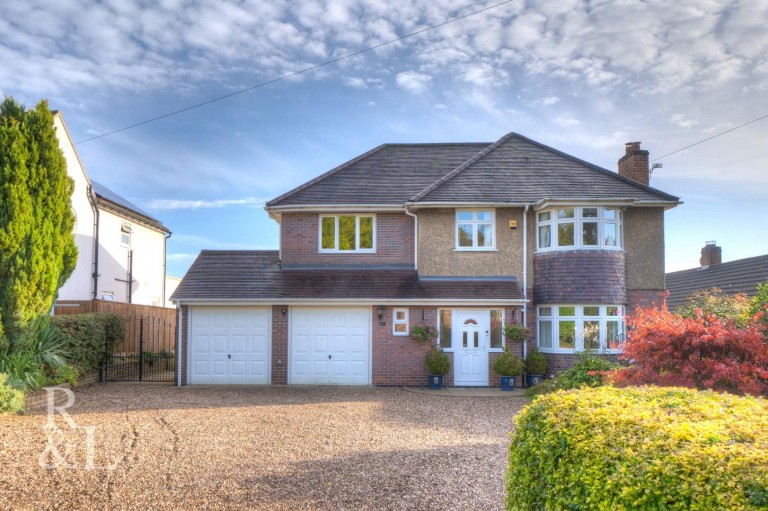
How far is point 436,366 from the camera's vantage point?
14328mm

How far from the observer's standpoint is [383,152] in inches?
753

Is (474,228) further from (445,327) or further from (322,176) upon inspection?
(322,176)

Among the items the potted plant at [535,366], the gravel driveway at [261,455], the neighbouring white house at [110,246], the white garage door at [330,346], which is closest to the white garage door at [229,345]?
the white garage door at [330,346]

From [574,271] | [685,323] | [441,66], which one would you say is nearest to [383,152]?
[441,66]

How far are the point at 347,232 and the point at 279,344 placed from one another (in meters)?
4.11

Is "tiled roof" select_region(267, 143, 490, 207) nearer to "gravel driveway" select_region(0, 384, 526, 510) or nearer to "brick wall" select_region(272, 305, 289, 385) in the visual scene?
"brick wall" select_region(272, 305, 289, 385)

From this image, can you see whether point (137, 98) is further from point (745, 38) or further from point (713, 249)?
point (713, 249)

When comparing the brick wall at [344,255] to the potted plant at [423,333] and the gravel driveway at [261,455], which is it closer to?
the potted plant at [423,333]

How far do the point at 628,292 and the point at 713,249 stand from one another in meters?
12.8

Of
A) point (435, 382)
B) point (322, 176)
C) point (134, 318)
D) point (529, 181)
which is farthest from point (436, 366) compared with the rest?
point (134, 318)

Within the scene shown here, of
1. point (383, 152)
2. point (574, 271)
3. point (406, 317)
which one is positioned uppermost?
point (383, 152)

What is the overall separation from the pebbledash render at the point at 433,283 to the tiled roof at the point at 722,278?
648cm

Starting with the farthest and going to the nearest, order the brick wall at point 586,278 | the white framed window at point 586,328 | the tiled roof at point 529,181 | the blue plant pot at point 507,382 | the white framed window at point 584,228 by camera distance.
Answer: the tiled roof at point 529,181, the white framed window at point 584,228, the white framed window at point 586,328, the brick wall at point 586,278, the blue plant pot at point 507,382

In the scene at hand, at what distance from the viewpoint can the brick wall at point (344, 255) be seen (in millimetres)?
16203
